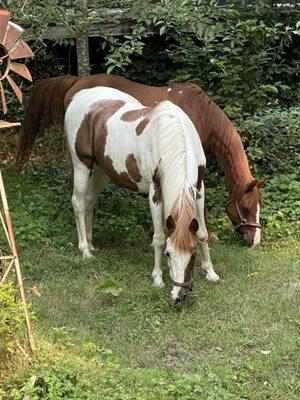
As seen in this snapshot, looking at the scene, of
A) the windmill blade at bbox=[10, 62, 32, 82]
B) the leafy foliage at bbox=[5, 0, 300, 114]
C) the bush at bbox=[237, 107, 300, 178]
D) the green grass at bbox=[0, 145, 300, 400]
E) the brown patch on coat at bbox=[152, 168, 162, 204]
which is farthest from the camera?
the bush at bbox=[237, 107, 300, 178]

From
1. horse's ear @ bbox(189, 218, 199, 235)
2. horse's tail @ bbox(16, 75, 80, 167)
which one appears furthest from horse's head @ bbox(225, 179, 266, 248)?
horse's tail @ bbox(16, 75, 80, 167)

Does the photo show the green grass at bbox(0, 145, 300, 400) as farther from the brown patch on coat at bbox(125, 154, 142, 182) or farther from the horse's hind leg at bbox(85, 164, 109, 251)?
the brown patch on coat at bbox(125, 154, 142, 182)

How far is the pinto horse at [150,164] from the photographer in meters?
4.68

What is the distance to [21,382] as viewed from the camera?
3.47 metres

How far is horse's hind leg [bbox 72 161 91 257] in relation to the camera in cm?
608

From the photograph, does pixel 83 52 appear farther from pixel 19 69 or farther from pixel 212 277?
pixel 19 69

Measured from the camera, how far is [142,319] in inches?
184

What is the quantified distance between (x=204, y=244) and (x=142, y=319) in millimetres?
997

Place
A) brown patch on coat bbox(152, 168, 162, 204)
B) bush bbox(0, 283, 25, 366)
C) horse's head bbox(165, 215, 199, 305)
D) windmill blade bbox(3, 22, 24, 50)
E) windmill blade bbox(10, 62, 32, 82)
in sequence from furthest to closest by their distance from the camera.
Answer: brown patch on coat bbox(152, 168, 162, 204) → horse's head bbox(165, 215, 199, 305) → windmill blade bbox(10, 62, 32, 82) → windmill blade bbox(3, 22, 24, 50) → bush bbox(0, 283, 25, 366)

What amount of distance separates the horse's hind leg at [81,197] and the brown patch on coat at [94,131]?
0.28 feet

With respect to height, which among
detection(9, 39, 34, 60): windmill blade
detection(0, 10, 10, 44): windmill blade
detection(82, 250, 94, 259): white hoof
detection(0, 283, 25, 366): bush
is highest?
detection(0, 10, 10, 44): windmill blade

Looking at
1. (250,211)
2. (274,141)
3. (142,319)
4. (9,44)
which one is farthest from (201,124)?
(9,44)

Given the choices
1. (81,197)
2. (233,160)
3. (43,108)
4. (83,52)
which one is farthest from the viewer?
(83,52)

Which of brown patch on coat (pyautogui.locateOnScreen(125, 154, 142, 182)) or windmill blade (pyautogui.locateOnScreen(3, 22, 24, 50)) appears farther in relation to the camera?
brown patch on coat (pyautogui.locateOnScreen(125, 154, 142, 182))
